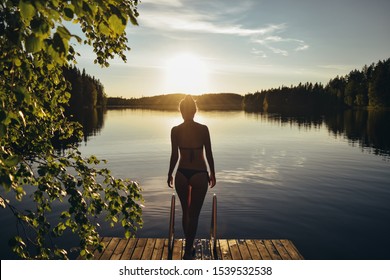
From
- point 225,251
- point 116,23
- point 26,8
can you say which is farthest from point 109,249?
point 26,8

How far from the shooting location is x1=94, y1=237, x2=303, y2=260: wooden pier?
8477mm

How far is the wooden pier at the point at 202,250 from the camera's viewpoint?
27.8ft

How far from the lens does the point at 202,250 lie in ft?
28.6

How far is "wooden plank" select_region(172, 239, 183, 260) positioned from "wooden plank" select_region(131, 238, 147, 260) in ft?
2.75

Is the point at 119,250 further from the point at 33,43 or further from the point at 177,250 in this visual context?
the point at 33,43

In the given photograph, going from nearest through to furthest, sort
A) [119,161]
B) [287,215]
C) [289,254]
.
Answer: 1. [289,254]
2. [287,215]
3. [119,161]

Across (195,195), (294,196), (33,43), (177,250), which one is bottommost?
(294,196)

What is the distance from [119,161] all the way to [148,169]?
4.32 meters

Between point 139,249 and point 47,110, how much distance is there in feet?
16.8

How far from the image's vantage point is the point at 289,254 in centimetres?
876

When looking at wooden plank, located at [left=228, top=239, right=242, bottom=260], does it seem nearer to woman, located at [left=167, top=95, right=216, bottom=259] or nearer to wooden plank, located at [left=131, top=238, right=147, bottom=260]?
woman, located at [left=167, top=95, right=216, bottom=259]
